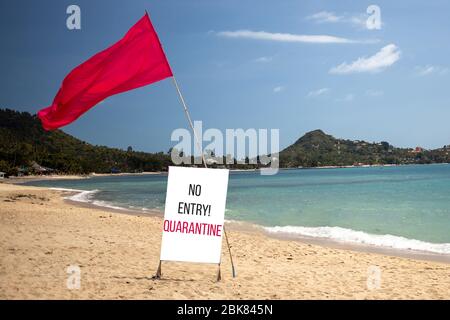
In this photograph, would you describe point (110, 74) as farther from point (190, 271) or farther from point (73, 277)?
point (190, 271)

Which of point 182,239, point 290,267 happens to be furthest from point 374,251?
point 182,239

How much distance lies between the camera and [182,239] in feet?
24.5

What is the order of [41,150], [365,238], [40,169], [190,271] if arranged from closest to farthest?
1. [190,271]
2. [365,238]
3. [40,169]
4. [41,150]

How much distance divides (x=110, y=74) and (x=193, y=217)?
280cm

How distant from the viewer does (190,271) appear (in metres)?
8.62

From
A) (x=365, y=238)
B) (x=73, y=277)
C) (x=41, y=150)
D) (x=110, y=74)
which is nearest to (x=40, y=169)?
(x=41, y=150)

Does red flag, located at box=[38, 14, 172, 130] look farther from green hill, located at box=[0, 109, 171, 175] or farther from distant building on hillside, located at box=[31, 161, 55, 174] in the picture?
distant building on hillside, located at box=[31, 161, 55, 174]

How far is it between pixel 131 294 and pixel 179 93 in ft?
11.2

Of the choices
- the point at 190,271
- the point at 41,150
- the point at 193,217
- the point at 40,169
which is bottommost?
the point at 40,169

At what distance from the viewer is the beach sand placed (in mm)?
6898

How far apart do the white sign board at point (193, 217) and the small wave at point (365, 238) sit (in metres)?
9.63

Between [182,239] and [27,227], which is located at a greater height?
[182,239]

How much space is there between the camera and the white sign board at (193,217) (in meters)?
7.45
